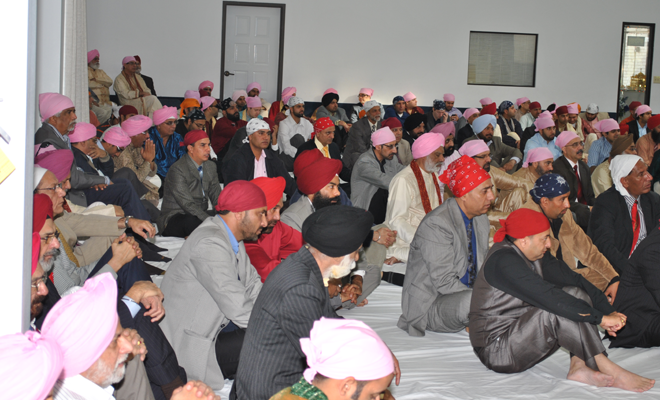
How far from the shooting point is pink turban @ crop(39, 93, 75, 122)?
14.0 feet

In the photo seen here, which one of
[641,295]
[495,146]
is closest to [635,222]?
[641,295]

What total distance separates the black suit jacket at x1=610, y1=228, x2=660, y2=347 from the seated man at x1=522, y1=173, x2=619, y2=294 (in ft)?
1.23

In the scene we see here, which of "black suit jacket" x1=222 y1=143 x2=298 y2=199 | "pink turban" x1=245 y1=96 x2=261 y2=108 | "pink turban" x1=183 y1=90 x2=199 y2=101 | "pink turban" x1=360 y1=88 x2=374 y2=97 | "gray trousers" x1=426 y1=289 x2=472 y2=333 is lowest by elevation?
"gray trousers" x1=426 y1=289 x2=472 y2=333

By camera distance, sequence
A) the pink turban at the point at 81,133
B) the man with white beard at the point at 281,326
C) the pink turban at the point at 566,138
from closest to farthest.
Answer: the man with white beard at the point at 281,326 → the pink turban at the point at 81,133 → the pink turban at the point at 566,138

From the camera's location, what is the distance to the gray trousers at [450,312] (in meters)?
2.96

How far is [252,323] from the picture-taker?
185 centimetres

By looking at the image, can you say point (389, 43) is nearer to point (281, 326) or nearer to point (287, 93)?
point (287, 93)

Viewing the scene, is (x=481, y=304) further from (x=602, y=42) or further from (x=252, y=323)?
(x=602, y=42)

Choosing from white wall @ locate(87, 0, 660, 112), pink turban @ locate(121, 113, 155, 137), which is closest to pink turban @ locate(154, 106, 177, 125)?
pink turban @ locate(121, 113, 155, 137)

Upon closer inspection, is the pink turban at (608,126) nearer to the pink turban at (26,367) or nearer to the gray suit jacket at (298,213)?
the gray suit jacket at (298,213)

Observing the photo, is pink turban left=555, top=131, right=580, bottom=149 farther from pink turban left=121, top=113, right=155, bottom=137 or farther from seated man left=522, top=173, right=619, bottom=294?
pink turban left=121, top=113, right=155, bottom=137

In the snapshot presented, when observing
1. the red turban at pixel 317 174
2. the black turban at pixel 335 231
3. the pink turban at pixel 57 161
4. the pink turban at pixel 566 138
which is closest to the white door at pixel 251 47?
the pink turban at pixel 566 138

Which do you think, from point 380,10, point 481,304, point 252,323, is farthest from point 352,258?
point 380,10

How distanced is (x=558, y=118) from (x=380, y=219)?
5.69 metres
